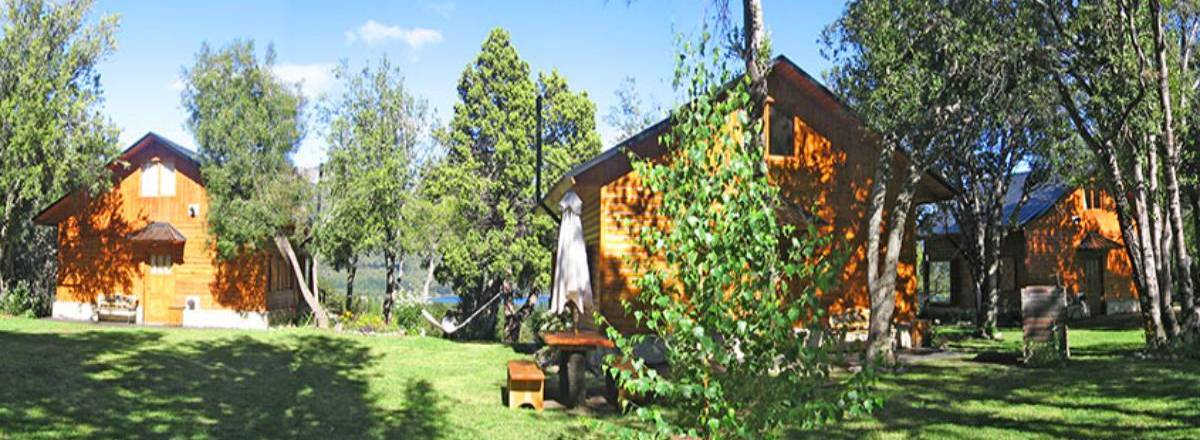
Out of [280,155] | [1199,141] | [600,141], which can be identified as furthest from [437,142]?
[1199,141]

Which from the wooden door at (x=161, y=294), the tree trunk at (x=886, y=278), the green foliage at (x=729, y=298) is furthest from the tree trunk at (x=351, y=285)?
the green foliage at (x=729, y=298)

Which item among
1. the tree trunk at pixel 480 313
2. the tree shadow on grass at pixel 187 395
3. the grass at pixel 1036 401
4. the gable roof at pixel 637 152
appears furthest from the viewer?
the tree trunk at pixel 480 313

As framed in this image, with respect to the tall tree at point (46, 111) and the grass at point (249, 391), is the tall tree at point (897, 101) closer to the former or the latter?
the grass at point (249, 391)

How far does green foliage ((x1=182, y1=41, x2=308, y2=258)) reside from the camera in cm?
2323

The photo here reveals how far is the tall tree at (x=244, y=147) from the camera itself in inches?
915

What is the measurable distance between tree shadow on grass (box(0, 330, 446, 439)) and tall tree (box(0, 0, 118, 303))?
8.42 meters

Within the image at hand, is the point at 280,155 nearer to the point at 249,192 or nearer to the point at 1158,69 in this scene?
the point at 249,192

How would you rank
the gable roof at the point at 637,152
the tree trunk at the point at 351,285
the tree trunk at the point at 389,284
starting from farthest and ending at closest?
the tree trunk at the point at 389,284 → the tree trunk at the point at 351,285 → the gable roof at the point at 637,152

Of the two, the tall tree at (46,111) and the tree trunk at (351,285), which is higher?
the tall tree at (46,111)

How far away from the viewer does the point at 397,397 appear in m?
11.8

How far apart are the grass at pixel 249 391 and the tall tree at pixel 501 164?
36.2 feet

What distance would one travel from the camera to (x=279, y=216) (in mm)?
23328

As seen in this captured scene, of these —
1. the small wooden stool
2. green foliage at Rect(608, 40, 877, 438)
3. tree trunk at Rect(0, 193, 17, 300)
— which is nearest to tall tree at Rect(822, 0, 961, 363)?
the small wooden stool

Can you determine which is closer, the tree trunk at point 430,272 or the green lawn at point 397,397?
the green lawn at point 397,397
